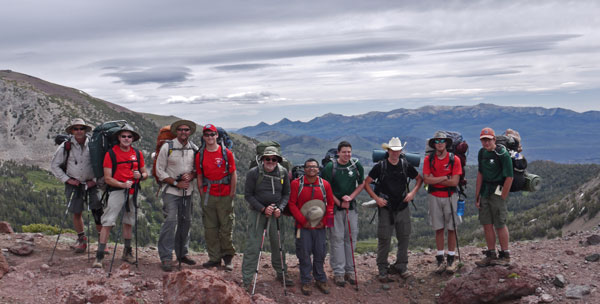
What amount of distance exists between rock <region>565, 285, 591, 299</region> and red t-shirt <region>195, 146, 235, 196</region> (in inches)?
283

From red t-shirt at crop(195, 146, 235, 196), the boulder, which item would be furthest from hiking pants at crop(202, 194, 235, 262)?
the boulder

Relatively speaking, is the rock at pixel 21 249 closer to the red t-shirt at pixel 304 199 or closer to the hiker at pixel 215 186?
the hiker at pixel 215 186

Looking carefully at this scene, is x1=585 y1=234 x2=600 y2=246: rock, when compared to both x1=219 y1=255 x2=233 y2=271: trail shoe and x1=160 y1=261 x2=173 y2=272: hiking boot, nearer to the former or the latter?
x1=219 y1=255 x2=233 y2=271: trail shoe

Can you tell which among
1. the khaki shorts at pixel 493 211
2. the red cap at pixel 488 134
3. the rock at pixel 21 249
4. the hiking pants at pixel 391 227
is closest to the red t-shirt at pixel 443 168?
the red cap at pixel 488 134

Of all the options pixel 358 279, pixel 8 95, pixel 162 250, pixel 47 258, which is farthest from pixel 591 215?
pixel 8 95

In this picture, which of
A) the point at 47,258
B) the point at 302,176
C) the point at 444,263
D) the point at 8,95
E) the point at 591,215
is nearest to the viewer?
the point at 302,176

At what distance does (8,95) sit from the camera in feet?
563

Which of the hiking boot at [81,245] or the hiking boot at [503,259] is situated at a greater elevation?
the hiking boot at [81,245]

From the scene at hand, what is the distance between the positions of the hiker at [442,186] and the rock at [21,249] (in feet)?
30.7

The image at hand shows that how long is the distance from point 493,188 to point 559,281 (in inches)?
86.9

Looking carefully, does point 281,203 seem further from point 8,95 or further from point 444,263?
point 8,95

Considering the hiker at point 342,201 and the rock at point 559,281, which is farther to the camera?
the hiker at point 342,201

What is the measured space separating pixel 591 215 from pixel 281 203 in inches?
1006

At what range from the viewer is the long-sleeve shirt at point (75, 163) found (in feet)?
31.2
